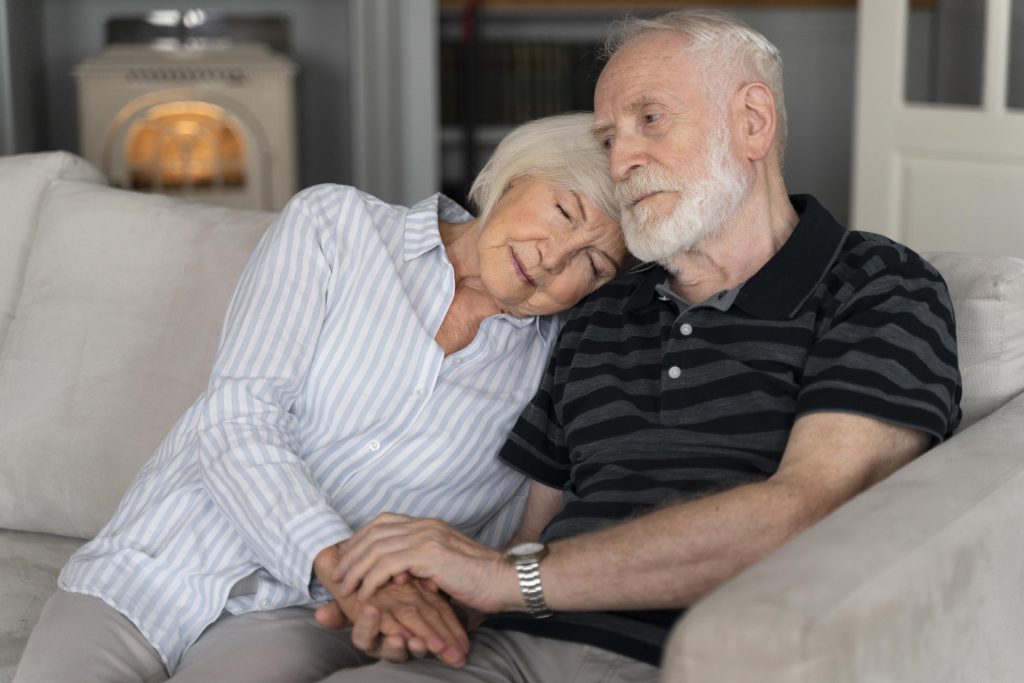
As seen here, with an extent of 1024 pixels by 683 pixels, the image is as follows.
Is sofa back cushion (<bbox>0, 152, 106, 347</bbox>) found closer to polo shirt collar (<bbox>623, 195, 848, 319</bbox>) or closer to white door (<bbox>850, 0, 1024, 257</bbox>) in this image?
polo shirt collar (<bbox>623, 195, 848, 319</bbox>)

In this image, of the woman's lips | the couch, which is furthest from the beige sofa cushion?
the woman's lips

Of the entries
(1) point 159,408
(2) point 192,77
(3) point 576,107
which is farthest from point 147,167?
(1) point 159,408

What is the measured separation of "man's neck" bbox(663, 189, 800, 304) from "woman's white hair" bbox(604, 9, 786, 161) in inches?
4.6

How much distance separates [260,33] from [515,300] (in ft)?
11.9

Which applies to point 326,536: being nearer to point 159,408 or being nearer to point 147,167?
point 159,408

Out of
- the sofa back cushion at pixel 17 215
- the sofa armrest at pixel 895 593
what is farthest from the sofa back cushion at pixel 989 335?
the sofa back cushion at pixel 17 215

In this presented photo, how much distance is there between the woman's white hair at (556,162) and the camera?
5.29ft

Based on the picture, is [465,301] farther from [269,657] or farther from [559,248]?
[269,657]

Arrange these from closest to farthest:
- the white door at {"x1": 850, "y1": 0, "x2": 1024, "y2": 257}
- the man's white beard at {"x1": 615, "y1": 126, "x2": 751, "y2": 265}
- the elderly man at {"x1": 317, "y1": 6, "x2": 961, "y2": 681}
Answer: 1. the elderly man at {"x1": 317, "y1": 6, "x2": 961, "y2": 681}
2. the man's white beard at {"x1": 615, "y1": 126, "x2": 751, "y2": 265}
3. the white door at {"x1": 850, "y1": 0, "x2": 1024, "y2": 257}

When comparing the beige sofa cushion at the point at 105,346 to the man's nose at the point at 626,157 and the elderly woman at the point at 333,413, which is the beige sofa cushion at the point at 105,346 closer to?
the elderly woman at the point at 333,413

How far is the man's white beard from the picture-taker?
1.53 m

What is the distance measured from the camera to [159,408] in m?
1.91

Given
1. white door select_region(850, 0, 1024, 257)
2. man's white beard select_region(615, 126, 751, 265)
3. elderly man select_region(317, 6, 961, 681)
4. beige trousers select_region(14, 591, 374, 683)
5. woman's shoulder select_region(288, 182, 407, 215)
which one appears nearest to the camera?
elderly man select_region(317, 6, 961, 681)

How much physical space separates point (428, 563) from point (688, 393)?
0.37 m
